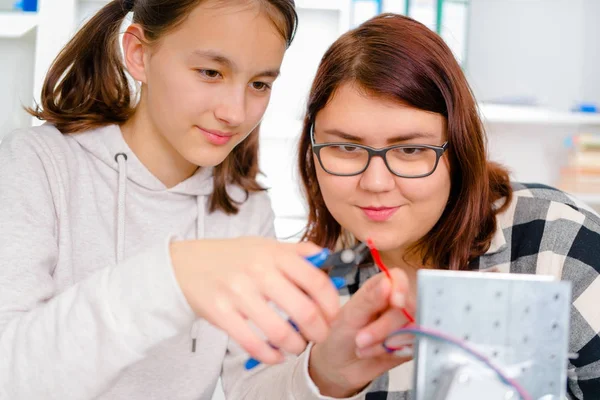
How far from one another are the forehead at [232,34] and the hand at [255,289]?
556mm

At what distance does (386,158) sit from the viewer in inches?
45.7

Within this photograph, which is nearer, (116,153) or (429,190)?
(429,190)

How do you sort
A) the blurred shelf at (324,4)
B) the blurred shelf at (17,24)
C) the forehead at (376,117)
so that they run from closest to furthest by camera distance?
the forehead at (376,117)
the blurred shelf at (17,24)
the blurred shelf at (324,4)

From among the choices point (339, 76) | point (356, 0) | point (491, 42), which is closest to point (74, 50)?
point (339, 76)

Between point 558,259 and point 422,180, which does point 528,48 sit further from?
point 422,180

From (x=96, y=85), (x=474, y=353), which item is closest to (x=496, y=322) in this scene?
(x=474, y=353)

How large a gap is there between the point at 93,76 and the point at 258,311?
0.93 metres

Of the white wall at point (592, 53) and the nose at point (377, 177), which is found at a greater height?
the white wall at point (592, 53)

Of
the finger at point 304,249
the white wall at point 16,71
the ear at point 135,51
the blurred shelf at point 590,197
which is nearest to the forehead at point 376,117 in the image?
the ear at point 135,51

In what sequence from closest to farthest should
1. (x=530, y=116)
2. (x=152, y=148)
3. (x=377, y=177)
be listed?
1. (x=377, y=177)
2. (x=152, y=148)
3. (x=530, y=116)

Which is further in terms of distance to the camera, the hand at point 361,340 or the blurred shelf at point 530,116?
the blurred shelf at point 530,116

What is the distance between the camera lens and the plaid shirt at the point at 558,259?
1.18 meters

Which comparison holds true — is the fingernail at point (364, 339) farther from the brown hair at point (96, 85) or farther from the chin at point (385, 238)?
the brown hair at point (96, 85)

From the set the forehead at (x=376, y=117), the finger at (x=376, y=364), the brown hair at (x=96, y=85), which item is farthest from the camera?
Result: the brown hair at (x=96, y=85)
